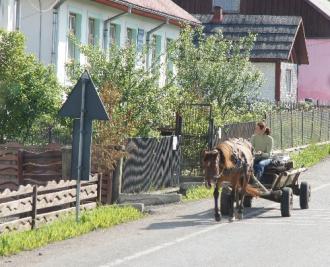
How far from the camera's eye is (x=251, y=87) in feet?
113

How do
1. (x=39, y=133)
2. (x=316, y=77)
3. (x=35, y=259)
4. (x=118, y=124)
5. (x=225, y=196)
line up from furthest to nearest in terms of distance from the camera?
(x=316, y=77) → (x=39, y=133) → (x=118, y=124) → (x=225, y=196) → (x=35, y=259)

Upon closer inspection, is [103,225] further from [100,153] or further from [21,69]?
[21,69]

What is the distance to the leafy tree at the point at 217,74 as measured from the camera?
32.7 m

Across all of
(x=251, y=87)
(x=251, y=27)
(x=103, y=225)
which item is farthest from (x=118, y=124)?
(x=251, y=27)

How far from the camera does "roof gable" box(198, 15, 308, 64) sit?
184ft

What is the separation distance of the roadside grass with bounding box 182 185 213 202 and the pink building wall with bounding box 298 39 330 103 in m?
43.8

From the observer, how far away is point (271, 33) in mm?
57344

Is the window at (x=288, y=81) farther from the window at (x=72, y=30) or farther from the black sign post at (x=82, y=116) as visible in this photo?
the black sign post at (x=82, y=116)

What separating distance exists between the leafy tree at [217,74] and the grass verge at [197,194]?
844cm

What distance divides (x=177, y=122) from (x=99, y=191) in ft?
21.8

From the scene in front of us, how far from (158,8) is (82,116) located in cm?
2151

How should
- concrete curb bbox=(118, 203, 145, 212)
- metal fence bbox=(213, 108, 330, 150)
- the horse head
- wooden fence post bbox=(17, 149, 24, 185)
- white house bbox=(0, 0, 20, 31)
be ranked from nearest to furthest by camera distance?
the horse head < concrete curb bbox=(118, 203, 145, 212) < wooden fence post bbox=(17, 149, 24, 185) < white house bbox=(0, 0, 20, 31) < metal fence bbox=(213, 108, 330, 150)

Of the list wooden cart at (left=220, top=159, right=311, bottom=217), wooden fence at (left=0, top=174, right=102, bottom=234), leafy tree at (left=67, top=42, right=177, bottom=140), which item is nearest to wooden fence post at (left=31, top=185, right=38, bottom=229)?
wooden fence at (left=0, top=174, right=102, bottom=234)

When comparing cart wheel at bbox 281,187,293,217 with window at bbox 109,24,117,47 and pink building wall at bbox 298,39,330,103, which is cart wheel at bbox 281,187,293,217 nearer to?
window at bbox 109,24,117,47
